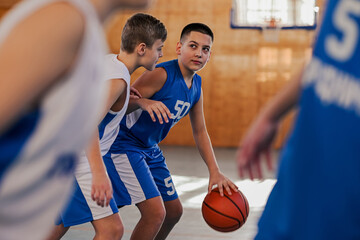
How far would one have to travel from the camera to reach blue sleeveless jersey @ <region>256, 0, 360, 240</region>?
3.63 feet

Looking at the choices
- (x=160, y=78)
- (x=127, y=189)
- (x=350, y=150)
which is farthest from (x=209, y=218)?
(x=350, y=150)

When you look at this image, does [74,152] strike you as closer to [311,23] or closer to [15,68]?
[15,68]

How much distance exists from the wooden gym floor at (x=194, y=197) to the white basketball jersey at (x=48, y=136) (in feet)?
11.6

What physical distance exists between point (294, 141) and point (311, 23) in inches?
451

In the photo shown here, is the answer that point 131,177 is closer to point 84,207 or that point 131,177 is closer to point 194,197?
point 84,207

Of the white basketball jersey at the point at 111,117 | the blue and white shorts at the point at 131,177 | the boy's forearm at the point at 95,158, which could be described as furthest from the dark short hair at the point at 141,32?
the boy's forearm at the point at 95,158

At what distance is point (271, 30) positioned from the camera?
12117mm

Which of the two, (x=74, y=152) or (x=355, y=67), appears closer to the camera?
(x=74, y=152)

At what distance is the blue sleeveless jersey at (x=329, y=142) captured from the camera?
111 cm

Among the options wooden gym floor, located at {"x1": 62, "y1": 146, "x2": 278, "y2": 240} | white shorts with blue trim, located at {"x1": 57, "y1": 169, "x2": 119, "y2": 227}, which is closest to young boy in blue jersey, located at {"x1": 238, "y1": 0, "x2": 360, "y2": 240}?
white shorts with blue trim, located at {"x1": 57, "y1": 169, "x2": 119, "y2": 227}

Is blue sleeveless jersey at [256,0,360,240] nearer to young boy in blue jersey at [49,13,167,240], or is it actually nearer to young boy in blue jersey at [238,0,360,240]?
young boy in blue jersey at [238,0,360,240]

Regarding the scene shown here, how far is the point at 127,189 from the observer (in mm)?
3279

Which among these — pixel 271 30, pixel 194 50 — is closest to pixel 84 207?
Answer: pixel 194 50

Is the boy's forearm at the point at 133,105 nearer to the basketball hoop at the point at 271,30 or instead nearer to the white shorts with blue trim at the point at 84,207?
the white shorts with blue trim at the point at 84,207
